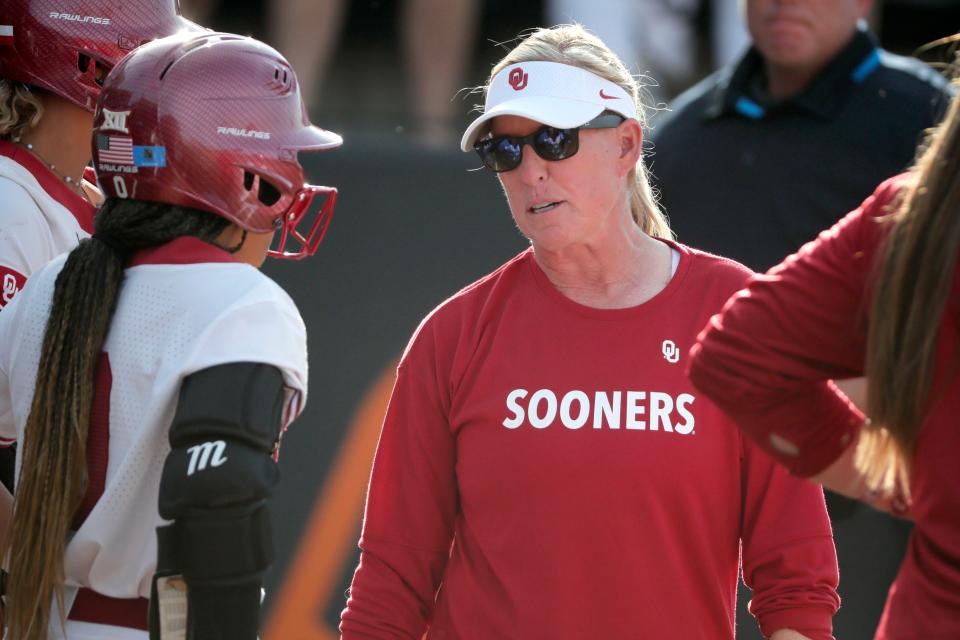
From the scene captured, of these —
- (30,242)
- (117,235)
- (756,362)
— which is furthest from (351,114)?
(756,362)

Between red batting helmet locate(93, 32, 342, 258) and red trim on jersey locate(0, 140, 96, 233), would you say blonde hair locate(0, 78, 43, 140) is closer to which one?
red trim on jersey locate(0, 140, 96, 233)

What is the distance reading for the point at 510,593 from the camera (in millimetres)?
2809

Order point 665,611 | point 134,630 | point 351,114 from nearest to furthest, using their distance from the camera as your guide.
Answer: point 134,630, point 665,611, point 351,114

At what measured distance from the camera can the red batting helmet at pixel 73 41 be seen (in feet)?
10.8

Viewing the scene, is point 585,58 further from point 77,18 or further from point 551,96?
point 77,18

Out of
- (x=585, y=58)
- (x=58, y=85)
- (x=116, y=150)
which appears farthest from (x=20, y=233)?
(x=585, y=58)

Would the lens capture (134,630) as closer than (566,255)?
Yes

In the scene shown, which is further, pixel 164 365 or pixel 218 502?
pixel 164 365

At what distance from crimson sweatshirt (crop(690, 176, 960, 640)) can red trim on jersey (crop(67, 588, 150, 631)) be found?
1081 millimetres

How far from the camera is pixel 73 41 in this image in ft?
10.9

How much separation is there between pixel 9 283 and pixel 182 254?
638mm

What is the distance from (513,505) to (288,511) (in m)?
2.58

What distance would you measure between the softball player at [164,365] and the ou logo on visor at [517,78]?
0.49 m

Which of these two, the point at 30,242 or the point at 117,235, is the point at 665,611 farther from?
the point at 30,242
